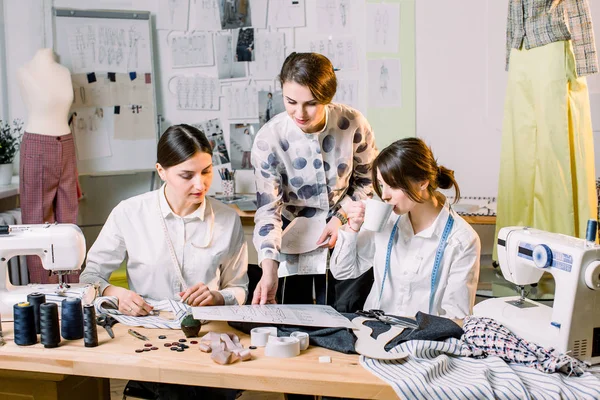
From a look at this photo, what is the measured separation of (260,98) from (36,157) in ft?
4.68

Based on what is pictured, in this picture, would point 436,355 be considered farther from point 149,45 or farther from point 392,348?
point 149,45

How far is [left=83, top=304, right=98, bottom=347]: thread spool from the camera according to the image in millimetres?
1767

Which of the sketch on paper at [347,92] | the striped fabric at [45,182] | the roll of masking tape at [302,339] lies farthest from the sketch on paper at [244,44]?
the roll of masking tape at [302,339]

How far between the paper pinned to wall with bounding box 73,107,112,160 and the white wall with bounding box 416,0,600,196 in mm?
1976

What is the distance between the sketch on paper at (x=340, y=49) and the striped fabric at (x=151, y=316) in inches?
98.7

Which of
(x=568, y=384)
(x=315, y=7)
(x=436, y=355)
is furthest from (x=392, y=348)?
(x=315, y=7)

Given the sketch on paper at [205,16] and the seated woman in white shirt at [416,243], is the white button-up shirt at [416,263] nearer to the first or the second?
the seated woman in white shirt at [416,243]

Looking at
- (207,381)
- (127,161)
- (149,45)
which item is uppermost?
(149,45)

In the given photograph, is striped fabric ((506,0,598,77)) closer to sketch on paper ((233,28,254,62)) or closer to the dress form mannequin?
sketch on paper ((233,28,254,62))

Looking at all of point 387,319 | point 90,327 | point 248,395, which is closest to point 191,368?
point 90,327

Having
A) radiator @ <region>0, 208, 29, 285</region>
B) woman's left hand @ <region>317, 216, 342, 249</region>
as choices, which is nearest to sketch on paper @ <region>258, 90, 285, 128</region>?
radiator @ <region>0, 208, 29, 285</region>

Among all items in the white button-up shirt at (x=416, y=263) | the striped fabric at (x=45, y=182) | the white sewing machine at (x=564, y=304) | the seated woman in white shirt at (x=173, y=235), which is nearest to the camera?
the white sewing machine at (x=564, y=304)

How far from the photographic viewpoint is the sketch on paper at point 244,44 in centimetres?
432

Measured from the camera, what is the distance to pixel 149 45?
14.0 ft
